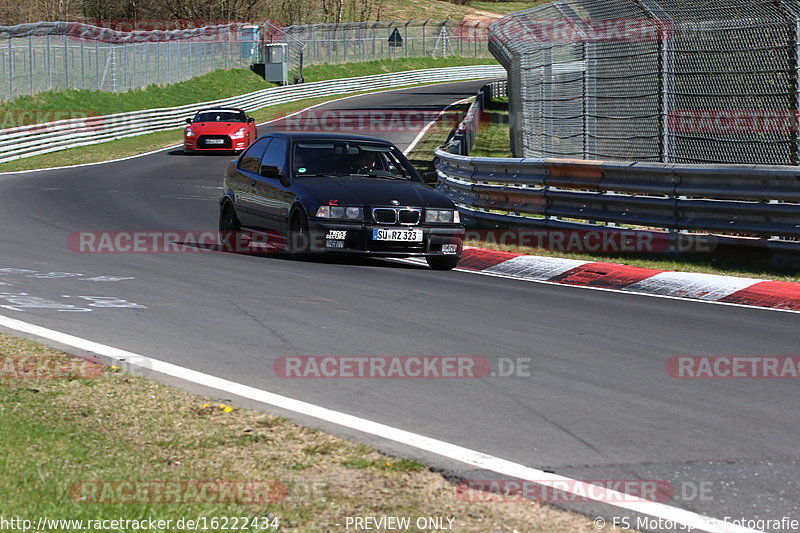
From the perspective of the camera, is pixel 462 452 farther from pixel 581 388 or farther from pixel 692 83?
pixel 692 83

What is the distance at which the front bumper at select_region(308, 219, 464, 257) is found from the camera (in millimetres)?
12477

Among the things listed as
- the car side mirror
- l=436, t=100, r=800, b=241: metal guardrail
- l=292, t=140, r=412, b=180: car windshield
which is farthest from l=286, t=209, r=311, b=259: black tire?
l=436, t=100, r=800, b=241: metal guardrail

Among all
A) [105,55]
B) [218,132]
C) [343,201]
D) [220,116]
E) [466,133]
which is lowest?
[343,201]

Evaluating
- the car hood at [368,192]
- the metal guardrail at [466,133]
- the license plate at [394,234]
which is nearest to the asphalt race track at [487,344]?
the license plate at [394,234]

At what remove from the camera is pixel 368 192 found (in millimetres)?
12734

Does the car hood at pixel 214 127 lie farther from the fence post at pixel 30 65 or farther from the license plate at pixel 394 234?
the license plate at pixel 394 234

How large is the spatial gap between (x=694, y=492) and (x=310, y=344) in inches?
141

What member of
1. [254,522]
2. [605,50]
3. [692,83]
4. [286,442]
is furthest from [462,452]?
[605,50]

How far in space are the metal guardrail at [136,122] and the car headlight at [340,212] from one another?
23.6 m

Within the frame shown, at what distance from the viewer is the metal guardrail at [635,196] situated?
463 inches

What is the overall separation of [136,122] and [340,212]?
3241cm

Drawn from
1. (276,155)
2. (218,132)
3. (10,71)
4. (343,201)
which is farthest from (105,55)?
(343,201)

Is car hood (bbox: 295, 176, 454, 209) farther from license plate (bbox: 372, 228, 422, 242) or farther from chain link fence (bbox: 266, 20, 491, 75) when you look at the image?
chain link fence (bbox: 266, 20, 491, 75)

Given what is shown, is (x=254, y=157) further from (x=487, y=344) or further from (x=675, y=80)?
(x=487, y=344)
